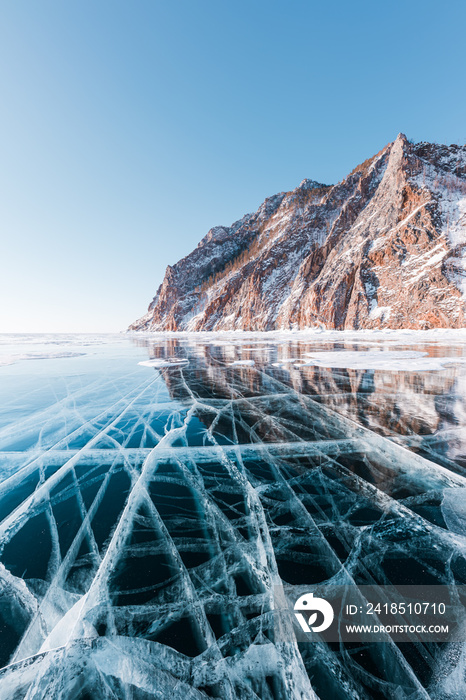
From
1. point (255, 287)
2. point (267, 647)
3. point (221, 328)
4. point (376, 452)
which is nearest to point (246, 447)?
point (376, 452)

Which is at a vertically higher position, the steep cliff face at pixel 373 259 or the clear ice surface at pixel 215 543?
the steep cliff face at pixel 373 259

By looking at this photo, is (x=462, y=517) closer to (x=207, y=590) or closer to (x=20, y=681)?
(x=207, y=590)

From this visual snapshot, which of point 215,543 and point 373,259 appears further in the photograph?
point 373,259

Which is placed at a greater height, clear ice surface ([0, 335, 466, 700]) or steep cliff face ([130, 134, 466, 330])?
steep cliff face ([130, 134, 466, 330])

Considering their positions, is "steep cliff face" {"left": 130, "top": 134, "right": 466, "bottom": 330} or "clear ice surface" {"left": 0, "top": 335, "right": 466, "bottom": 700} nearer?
"clear ice surface" {"left": 0, "top": 335, "right": 466, "bottom": 700}

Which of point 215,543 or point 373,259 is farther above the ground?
point 373,259
